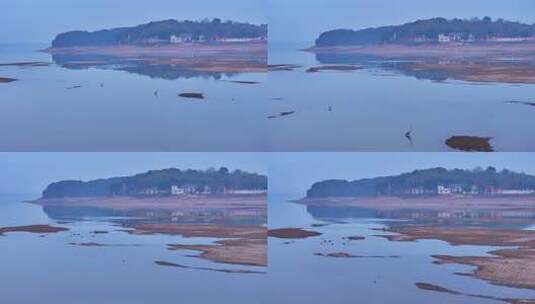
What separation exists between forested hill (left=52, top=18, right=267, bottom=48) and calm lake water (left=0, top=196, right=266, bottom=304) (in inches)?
34.9

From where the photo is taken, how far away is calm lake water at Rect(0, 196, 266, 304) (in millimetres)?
4047

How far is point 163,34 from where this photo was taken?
4156 mm

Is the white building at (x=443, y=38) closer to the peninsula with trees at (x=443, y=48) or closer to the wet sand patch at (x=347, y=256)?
the peninsula with trees at (x=443, y=48)

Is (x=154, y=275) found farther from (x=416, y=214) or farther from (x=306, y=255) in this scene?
(x=416, y=214)

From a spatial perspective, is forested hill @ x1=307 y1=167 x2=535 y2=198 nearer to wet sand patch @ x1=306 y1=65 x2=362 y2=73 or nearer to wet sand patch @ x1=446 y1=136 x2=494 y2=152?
wet sand patch @ x1=446 y1=136 x2=494 y2=152

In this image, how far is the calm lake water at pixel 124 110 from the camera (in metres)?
4.09

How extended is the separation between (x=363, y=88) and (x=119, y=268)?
1.59m

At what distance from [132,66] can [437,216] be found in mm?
1803

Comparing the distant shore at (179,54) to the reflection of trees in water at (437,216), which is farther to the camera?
the distant shore at (179,54)

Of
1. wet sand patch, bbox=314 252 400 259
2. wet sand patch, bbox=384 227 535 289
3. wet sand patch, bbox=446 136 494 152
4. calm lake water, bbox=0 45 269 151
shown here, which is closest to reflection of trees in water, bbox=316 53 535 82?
wet sand patch, bbox=446 136 494 152

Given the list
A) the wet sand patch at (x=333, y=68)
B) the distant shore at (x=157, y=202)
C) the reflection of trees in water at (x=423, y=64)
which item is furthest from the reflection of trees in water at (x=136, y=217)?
the reflection of trees in water at (x=423, y=64)

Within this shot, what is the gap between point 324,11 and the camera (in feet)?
13.5

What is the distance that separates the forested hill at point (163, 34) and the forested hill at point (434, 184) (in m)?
0.90

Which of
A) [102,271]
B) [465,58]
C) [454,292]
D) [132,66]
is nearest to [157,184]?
[102,271]
